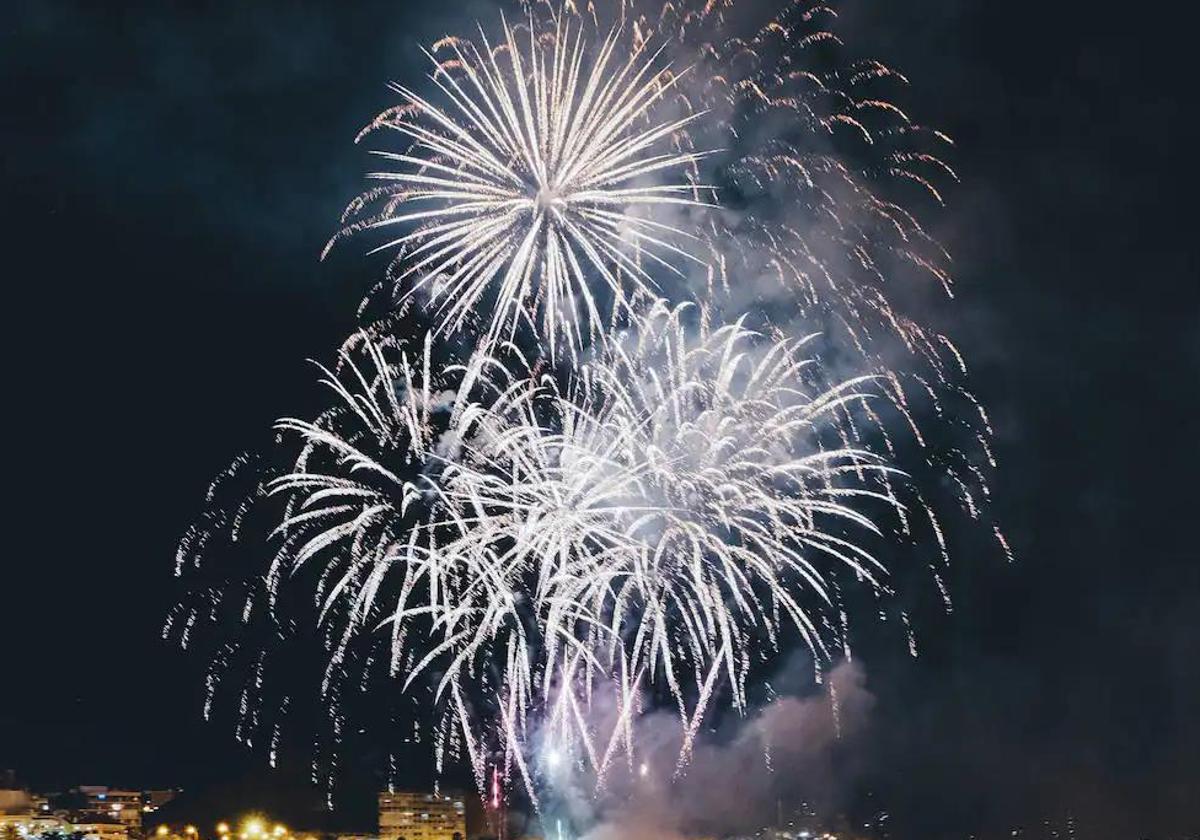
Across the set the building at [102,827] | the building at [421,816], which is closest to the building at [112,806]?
the building at [102,827]

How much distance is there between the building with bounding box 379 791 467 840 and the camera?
93.6m

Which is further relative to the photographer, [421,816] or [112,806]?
[421,816]

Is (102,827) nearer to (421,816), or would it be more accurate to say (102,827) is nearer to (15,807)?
(15,807)

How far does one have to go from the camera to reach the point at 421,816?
97.4 m

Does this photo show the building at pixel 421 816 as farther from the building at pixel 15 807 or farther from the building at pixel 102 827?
the building at pixel 15 807

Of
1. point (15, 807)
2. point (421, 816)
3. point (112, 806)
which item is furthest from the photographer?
point (421, 816)

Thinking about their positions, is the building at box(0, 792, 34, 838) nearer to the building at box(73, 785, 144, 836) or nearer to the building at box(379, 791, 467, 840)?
the building at box(73, 785, 144, 836)

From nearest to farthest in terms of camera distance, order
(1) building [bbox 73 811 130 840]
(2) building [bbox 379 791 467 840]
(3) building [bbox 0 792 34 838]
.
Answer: (3) building [bbox 0 792 34 838], (1) building [bbox 73 811 130 840], (2) building [bbox 379 791 467 840]

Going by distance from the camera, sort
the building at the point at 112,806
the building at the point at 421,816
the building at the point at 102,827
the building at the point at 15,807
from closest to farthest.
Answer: the building at the point at 15,807, the building at the point at 102,827, the building at the point at 112,806, the building at the point at 421,816

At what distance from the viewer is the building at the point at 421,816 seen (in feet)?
307

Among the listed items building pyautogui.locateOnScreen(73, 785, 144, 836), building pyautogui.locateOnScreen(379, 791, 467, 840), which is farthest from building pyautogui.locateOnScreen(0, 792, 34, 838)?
building pyautogui.locateOnScreen(379, 791, 467, 840)

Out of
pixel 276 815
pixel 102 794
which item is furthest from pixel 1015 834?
pixel 102 794

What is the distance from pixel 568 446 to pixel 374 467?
4.12 metres

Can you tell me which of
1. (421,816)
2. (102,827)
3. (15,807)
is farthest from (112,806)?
(421,816)
